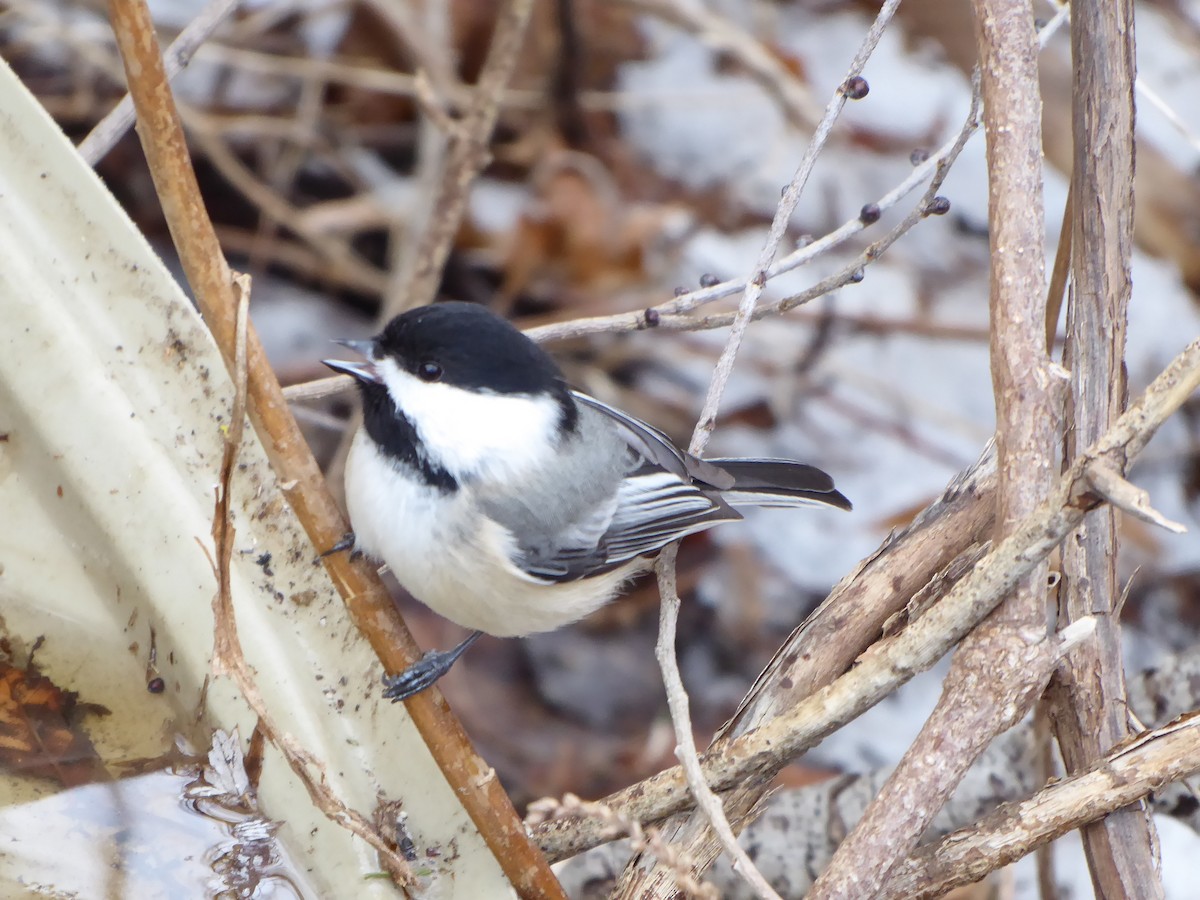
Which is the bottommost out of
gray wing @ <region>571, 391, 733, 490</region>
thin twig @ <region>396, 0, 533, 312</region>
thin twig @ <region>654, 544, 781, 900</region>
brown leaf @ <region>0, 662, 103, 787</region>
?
thin twig @ <region>654, 544, 781, 900</region>

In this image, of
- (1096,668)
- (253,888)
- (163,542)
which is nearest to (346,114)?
(163,542)

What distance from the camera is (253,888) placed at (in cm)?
145

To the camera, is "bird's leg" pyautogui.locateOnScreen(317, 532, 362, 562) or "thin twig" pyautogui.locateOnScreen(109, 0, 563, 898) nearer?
"thin twig" pyautogui.locateOnScreen(109, 0, 563, 898)

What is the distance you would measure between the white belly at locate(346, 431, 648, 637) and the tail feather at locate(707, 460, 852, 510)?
1.48 feet

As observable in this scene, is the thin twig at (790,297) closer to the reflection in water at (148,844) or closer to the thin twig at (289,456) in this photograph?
the thin twig at (289,456)

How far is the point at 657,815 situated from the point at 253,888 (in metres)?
0.47

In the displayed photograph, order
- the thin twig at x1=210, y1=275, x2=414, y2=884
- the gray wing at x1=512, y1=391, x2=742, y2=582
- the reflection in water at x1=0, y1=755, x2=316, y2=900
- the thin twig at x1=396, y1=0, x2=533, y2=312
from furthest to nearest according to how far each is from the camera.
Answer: the thin twig at x1=396, y1=0, x2=533, y2=312 → the gray wing at x1=512, y1=391, x2=742, y2=582 → the reflection in water at x1=0, y1=755, x2=316, y2=900 → the thin twig at x1=210, y1=275, x2=414, y2=884

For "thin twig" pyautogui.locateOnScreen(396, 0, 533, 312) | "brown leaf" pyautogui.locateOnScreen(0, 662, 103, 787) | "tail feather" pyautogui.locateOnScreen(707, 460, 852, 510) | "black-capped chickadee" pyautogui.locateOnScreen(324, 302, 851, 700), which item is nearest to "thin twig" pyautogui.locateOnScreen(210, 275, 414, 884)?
"black-capped chickadee" pyautogui.locateOnScreen(324, 302, 851, 700)

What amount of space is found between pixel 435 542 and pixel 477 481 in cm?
9

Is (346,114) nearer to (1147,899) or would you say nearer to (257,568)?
(257,568)

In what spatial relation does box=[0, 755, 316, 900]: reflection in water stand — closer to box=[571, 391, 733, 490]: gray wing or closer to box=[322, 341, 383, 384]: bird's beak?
box=[322, 341, 383, 384]: bird's beak

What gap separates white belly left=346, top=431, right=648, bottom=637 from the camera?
59.1 inches

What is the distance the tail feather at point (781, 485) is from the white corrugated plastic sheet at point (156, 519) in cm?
74

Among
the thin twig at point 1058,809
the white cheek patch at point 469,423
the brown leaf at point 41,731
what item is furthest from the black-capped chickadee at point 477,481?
the thin twig at point 1058,809
